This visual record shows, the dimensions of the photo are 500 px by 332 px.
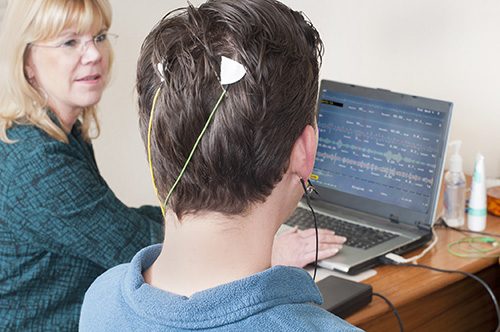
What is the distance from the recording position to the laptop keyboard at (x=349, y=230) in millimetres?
1973

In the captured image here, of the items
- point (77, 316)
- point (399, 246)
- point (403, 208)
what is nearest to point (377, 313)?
point (399, 246)

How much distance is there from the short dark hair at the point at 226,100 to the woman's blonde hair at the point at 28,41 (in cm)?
102

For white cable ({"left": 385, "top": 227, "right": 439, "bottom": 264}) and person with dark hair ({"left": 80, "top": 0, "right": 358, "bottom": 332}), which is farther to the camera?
white cable ({"left": 385, "top": 227, "right": 439, "bottom": 264})

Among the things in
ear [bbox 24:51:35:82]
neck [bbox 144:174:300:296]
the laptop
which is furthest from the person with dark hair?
ear [bbox 24:51:35:82]

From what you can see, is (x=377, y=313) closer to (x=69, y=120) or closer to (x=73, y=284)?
(x=73, y=284)

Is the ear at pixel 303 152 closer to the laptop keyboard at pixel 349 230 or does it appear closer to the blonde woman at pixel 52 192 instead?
the blonde woman at pixel 52 192

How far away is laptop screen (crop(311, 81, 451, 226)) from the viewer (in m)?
1.99

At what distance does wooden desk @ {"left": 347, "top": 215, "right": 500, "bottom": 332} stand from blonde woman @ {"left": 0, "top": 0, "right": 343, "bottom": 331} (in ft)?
0.57

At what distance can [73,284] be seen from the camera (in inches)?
78.2

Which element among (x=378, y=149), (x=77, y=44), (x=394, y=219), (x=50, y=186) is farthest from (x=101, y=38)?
(x=394, y=219)

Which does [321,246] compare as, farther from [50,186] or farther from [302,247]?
[50,186]

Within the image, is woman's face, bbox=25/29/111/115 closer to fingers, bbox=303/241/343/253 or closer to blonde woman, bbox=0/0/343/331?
blonde woman, bbox=0/0/343/331

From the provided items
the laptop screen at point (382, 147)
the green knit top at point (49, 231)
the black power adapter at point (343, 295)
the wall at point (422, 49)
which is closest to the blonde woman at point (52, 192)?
the green knit top at point (49, 231)

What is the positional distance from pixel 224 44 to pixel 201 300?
296 millimetres
